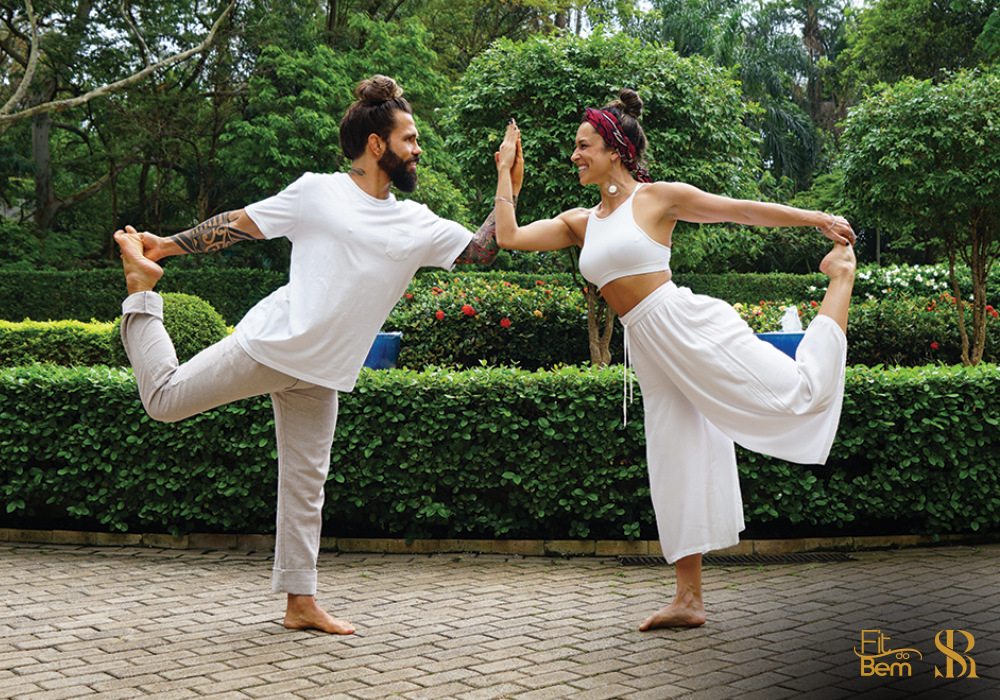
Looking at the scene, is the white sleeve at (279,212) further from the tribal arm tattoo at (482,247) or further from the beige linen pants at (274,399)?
the tribal arm tattoo at (482,247)

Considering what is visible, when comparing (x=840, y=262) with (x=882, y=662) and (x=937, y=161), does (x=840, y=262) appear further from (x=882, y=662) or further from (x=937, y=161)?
(x=937, y=161)

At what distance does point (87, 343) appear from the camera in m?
9.60

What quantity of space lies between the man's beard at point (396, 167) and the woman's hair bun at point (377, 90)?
24 centimetres

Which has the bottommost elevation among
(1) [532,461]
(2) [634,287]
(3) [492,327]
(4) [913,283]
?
(1) [532,461]

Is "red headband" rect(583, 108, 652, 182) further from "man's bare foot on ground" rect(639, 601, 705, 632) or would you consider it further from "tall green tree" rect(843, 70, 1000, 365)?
"tall green tree" rect(843, 70, 1000, 365)

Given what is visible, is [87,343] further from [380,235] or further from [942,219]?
[942,219]

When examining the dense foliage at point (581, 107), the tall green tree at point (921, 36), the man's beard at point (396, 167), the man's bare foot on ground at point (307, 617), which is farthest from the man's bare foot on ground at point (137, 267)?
the tall green tree at point (921, 36)

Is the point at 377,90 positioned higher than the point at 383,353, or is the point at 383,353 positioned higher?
the point at 377,90

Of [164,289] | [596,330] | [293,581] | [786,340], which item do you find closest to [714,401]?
[293,581]

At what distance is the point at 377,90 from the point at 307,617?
2.33 meters

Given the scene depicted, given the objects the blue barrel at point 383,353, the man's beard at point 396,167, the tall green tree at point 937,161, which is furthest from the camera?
the tall green tree at point 937,161

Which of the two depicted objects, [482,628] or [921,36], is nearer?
[482,628]

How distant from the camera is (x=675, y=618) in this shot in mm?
3729

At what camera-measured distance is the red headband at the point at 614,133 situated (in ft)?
12.8
